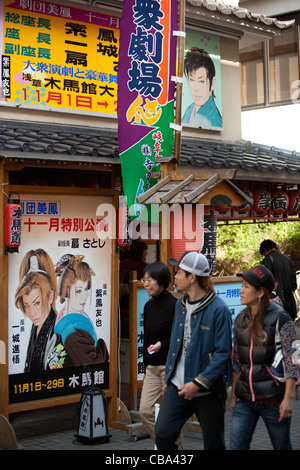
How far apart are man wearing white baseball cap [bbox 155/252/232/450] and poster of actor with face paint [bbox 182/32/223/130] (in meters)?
7.65

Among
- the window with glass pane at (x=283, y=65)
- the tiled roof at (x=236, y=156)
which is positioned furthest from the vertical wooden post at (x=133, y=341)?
the window with glass pane at (x=283, y=65)

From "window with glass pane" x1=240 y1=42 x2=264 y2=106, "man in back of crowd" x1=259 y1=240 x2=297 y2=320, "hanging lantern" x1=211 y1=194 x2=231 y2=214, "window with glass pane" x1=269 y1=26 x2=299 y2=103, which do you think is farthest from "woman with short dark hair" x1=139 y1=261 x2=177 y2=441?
"window with glass pane" x1=240 y1=42 x2=264 y2=106

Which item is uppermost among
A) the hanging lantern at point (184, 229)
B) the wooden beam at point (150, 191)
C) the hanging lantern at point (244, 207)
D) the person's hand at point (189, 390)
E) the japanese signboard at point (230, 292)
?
the hanging lantern at point (244, 207)

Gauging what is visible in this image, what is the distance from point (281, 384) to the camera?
584cm

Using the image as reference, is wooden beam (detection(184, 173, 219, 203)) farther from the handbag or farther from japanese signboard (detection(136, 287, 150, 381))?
the handbag

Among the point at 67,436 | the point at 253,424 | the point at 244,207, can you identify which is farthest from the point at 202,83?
the point at 253,424

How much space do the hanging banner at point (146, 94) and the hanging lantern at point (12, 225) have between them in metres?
1.45

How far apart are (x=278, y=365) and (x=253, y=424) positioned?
1.99 feet

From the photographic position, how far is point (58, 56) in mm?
11148

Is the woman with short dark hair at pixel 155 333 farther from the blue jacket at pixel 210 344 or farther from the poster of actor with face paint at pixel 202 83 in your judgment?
the poster of actor with face paint at pixel 202 83

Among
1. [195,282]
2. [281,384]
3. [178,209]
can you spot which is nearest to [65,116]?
[178,209]

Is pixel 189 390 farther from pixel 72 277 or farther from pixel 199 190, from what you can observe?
pixel 72 277

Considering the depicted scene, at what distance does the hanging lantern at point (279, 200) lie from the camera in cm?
1366

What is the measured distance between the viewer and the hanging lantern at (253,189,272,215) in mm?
13219
